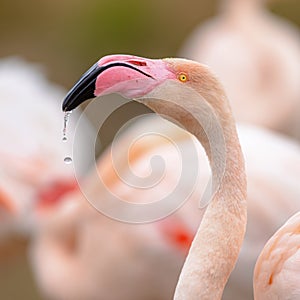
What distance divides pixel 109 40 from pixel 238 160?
5.97 meters

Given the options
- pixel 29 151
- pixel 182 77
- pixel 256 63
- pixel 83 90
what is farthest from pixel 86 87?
pixel 256 63

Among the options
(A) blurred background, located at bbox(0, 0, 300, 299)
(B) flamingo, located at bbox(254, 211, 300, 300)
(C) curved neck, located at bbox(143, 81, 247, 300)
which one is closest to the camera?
(C) curved neck, located at bbox(143, 81, 247, 300)

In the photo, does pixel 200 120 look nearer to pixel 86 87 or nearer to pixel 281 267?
pixel 86 87

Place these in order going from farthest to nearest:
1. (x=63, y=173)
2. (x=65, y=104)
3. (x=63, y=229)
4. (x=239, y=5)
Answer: (x=239, y=5), (x=63, y=173), (x=63, y=229), (x=65, y=104)

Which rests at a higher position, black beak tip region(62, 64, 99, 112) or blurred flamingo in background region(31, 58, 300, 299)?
black beak tip region(62, 64, 99, 112)

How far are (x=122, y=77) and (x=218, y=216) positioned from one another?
1.06 ft

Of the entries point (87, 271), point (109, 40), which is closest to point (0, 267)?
point (87, 271)

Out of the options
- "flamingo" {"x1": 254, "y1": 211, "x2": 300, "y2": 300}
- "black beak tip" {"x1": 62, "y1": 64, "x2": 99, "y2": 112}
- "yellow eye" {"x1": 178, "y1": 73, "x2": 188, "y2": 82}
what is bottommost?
"flamingo" {"x1": 254, "y1": 211, "x2": 300, "y2": 300}

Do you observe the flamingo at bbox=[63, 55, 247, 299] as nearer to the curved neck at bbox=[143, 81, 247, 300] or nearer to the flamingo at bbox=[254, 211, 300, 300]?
the curved neck at bbox=[143, 81, 247, 300]

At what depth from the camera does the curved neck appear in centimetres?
179

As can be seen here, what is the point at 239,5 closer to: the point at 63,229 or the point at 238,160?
the point at 63,229

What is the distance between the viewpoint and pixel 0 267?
452cm

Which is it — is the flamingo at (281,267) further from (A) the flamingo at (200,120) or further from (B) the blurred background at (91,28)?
(B) the blurred background at (91,28)

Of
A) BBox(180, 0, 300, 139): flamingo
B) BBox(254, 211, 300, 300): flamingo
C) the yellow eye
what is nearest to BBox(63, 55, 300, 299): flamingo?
the yellow eye
